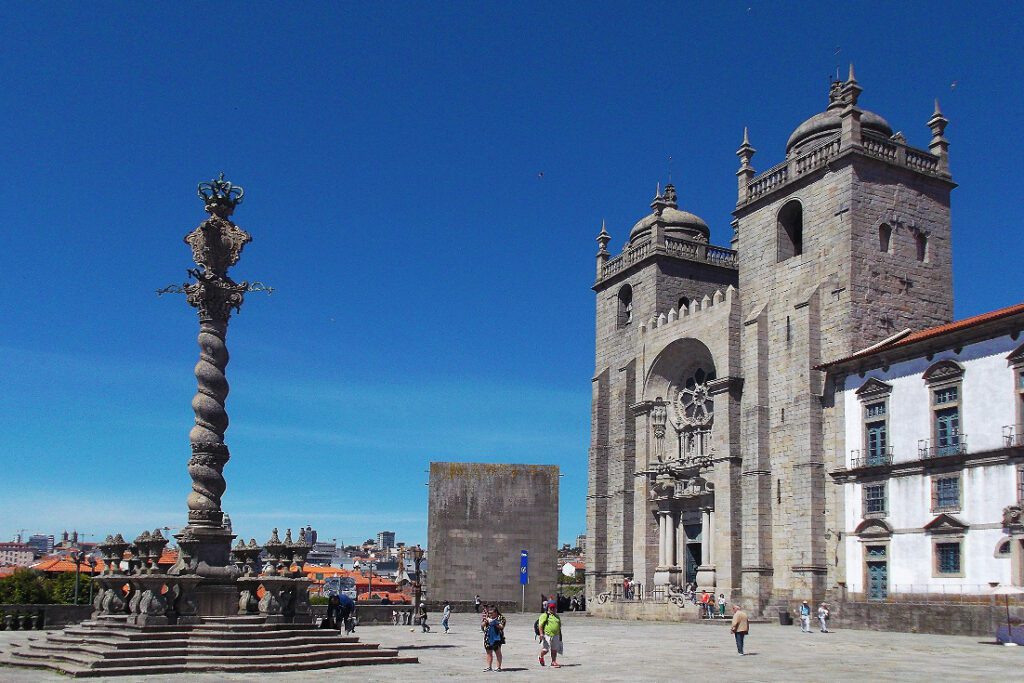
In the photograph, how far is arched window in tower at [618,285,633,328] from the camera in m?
51.4

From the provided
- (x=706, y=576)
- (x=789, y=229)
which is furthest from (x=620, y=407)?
(x=789, y=229)

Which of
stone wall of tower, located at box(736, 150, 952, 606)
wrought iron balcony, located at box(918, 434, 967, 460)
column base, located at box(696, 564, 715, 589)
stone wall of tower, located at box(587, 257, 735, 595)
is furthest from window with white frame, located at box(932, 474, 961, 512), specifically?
stone wall of tower, located at box(587, 257, 735, 595)

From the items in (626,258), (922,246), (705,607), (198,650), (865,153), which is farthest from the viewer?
(626,258)

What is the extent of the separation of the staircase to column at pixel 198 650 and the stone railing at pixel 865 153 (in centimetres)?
2606

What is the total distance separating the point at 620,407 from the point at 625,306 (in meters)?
5.45

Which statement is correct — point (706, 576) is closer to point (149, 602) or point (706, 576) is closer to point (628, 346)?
point (628, 346)

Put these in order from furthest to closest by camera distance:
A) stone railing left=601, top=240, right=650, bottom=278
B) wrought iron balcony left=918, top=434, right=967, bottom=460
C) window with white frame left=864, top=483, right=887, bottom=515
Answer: stone railing left=601, top=240, right=650, bottom=278
window with white frame left=864, top=483, right=887, bottom=515
wrought iron balcony left=918, top=434, right=967, bottom=460

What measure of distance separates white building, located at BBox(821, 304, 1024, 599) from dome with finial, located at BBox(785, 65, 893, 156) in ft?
31.3

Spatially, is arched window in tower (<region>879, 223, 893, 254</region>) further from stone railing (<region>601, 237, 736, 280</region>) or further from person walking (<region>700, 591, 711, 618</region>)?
person walking (<region>700, 591, 711, 618</region>)

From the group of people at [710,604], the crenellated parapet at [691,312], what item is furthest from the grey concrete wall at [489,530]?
the group of people at [710,604]

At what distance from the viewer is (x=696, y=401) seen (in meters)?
45.7

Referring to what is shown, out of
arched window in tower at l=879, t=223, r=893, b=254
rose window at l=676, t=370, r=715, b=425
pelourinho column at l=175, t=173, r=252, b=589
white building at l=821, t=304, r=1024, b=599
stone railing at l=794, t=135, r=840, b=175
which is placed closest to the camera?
pelourinho column at l=175, t=173, r=252, b=589

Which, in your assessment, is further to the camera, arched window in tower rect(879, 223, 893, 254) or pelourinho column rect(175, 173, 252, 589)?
arched window in tower rect(879, 223, 893, 254)

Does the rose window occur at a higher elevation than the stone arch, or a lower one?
lower
